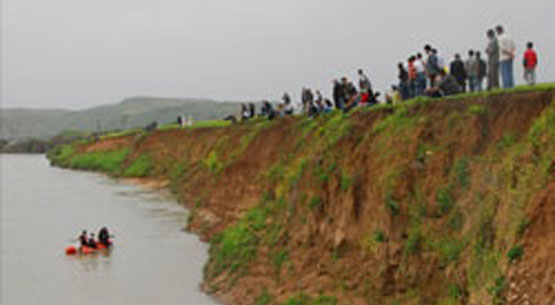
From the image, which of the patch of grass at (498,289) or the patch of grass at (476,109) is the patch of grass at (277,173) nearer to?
the patch of grass at (476,109)

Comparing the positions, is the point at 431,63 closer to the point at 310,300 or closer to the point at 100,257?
the point at 310,300

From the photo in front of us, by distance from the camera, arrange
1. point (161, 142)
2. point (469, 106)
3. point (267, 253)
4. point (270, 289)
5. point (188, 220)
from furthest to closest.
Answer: point (161, 142) → point (188, 220) → point (267, 253) → point (270, 289) → point (469, 106)

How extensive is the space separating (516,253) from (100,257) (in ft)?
54.2

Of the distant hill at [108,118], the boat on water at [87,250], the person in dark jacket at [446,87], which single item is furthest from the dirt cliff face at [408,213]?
the distant hill at [108,118]

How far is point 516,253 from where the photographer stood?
10.1 m

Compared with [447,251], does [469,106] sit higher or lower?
higher

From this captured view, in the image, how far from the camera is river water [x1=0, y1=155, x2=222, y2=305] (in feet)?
60.2

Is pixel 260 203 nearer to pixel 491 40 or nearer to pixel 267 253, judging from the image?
pixel 267 253

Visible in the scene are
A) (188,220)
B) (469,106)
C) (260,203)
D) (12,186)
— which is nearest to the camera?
(469,106)

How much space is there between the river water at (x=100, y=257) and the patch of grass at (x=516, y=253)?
28.7 ft

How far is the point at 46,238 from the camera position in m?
26.9

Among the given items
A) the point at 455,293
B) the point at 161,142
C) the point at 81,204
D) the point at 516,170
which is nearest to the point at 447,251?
the point at 455,293

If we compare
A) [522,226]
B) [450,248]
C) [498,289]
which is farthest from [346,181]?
[498,289]

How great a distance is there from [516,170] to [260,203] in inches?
445
